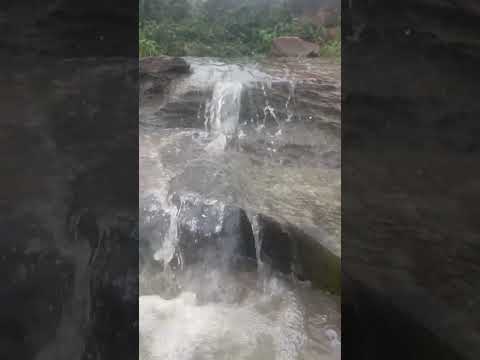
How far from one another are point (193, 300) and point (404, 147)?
473cm

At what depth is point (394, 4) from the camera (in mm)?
1033

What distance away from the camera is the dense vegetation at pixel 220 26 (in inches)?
466

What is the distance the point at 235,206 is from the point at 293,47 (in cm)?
633

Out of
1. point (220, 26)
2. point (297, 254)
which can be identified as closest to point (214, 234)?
point (297, 254)

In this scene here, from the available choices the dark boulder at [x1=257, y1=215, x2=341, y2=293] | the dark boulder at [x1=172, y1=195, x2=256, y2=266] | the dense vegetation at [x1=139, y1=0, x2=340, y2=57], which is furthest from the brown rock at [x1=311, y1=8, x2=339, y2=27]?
the dark boulder at [x1=257, y1=215, x2=341, y2=293]

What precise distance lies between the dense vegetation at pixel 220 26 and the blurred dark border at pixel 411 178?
10939 mm

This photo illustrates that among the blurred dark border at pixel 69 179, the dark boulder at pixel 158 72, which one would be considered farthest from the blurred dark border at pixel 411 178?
the dark boulder at pixel 158 72

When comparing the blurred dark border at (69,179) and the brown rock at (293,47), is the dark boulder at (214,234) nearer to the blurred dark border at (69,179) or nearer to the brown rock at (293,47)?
the blurred dark border at (69,179)

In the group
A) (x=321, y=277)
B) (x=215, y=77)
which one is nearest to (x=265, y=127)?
(x=215, y=77)

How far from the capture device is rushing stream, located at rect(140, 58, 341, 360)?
4.47m

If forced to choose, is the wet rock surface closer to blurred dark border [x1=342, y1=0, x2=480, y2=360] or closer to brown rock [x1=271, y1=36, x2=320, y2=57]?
blurred dark border [x1=342, y1=0, x2=480, y2=360]

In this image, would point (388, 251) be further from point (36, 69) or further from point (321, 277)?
point (321, 277)

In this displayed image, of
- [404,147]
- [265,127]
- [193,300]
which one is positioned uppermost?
[404,147]

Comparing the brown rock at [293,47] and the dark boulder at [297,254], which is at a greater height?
the brown rock at [293,47]
